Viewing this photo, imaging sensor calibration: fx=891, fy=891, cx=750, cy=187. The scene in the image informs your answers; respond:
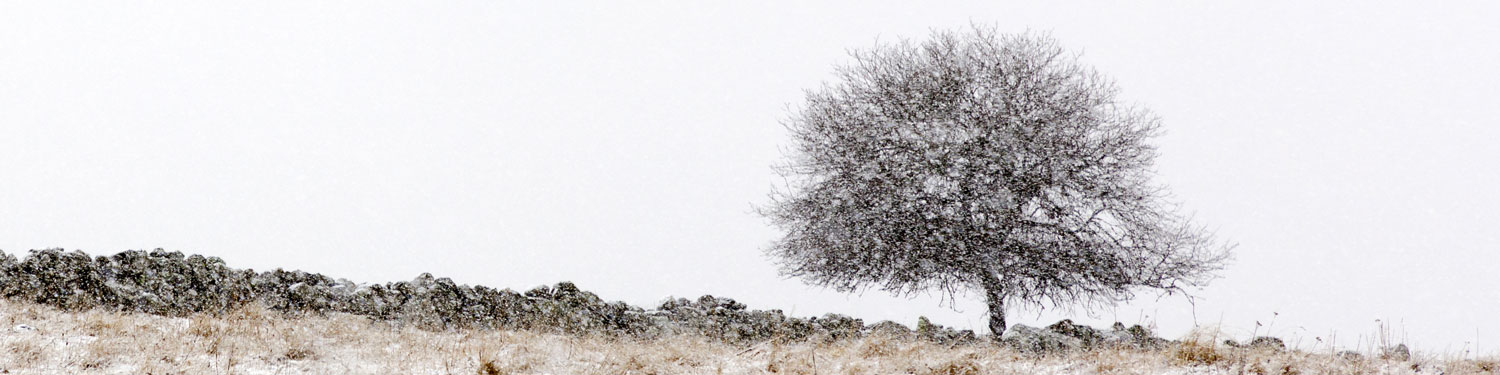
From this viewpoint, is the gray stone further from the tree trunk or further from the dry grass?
the tree trunk

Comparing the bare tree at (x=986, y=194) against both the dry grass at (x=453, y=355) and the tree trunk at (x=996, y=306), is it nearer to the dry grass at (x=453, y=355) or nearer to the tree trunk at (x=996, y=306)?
the tree trunk at (x=996, y=306)

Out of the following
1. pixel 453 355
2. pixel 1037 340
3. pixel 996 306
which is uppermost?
pixel 996 306

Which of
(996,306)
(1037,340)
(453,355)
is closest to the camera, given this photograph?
(453,355)

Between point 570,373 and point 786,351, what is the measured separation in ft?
7.82

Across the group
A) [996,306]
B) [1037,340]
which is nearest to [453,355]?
[1037,340]

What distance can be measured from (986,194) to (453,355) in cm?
881

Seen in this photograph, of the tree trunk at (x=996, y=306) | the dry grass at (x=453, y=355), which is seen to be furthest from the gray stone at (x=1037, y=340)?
the tree trunk at (x=996, y=306)

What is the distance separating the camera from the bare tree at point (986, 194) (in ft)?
44.8

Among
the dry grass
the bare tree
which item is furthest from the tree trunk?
the dry grass

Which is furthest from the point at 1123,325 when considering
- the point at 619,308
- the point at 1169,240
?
the point at 619,308

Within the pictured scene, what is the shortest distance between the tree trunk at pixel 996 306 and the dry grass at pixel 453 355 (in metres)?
4.46

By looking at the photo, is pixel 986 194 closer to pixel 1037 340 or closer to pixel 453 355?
pixel 1037 340

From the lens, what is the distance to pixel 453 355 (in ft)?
24.1

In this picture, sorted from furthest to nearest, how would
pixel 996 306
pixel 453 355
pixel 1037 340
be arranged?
pixel 996 306, pixel 1037 340, pixel 453 355
